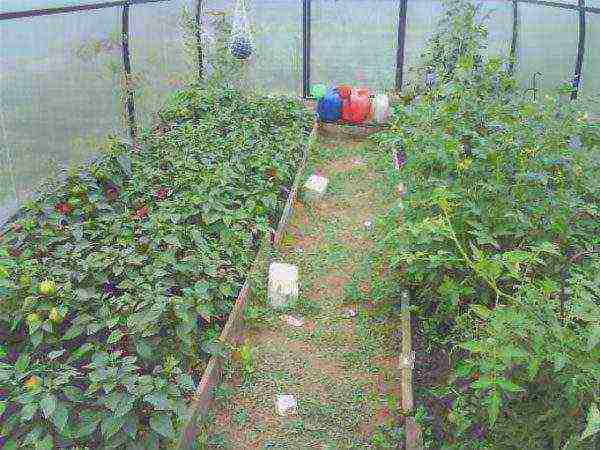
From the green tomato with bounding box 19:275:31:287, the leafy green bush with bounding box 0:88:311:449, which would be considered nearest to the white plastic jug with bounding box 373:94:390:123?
the leafy green bush with bounding box 0:88:311:449

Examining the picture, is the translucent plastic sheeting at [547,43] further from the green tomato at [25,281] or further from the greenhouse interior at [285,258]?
the green tomato at [25,281]

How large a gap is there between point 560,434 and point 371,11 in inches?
257

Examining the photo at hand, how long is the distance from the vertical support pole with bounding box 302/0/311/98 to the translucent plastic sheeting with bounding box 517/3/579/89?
8.32 ft

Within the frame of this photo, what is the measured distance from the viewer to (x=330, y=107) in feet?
24.7

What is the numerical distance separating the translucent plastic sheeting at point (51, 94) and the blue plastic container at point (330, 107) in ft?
8.47

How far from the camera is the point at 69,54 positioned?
508 cm

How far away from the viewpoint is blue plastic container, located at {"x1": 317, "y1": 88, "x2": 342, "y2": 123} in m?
7.52

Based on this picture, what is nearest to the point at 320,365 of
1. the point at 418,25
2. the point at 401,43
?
the point at 401,43

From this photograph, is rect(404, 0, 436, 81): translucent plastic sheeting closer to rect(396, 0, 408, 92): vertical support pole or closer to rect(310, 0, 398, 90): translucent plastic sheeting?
rect(396, 0, 408, 92): vertical support pole

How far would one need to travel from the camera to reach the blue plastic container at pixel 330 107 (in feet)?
24.7

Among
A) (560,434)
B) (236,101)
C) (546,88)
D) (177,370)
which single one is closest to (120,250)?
(177,370)

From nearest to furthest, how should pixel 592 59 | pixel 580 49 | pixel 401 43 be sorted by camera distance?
1. pixel 592 59
2. pixel 580 49
3. pixel 401 43

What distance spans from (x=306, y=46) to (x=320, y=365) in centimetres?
537

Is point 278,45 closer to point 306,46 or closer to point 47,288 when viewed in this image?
point 306,46
